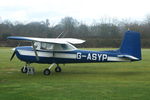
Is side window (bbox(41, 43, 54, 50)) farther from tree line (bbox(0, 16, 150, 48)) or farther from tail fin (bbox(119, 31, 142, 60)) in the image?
tree line (bbox(0, 16, 150, 48))

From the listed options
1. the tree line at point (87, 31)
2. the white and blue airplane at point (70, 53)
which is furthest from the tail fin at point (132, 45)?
the tree line at point (87, 31)

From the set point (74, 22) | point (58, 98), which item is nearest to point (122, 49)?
point (58, 98)

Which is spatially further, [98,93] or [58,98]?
[98,93]

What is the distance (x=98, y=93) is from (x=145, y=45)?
65582mm

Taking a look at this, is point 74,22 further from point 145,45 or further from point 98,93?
point 98,93

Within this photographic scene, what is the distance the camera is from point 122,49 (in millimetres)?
15656

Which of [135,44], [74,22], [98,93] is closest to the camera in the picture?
[98,93]

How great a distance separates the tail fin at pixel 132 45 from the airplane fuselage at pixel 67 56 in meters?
0.43

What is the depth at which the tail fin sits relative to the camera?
50.4 ft

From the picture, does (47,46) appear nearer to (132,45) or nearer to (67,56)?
(67,56)

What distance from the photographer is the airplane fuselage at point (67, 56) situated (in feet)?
51.1

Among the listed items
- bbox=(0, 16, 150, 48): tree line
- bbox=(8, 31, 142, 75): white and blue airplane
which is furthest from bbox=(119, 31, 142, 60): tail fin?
bbox=(0, 16, 150, 48): tree line

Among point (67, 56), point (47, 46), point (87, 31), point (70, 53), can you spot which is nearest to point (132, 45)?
point (70, 53)

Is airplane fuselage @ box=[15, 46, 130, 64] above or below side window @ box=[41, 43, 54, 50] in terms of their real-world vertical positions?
below
